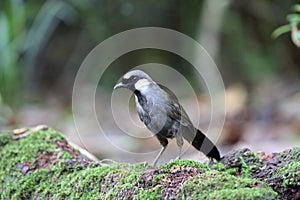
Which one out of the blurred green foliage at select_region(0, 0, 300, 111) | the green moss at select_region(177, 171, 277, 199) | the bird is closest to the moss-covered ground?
the green moss at select_region(177, 171, 277, 199)

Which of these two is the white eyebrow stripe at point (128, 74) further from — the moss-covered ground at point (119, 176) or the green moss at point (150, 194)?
the green moss at point (150, 194)

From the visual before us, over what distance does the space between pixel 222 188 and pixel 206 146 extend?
87cm

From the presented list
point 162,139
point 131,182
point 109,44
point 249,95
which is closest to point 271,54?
point 249,95

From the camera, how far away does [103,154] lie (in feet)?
20.3

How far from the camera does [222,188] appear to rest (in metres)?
2.09

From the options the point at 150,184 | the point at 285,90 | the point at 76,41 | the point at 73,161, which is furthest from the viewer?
the point at 76,41

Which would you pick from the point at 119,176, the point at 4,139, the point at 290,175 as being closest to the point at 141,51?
the point at 4,139

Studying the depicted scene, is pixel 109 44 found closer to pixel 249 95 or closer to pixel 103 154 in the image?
pixel 249 95

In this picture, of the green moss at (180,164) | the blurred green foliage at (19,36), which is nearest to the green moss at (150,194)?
the green moss at (180,164)

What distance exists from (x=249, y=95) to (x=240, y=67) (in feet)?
3.30

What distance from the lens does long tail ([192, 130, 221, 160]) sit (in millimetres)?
2838

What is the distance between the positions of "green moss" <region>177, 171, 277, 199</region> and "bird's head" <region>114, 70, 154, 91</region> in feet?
3.09

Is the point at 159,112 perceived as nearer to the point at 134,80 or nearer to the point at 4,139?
the point at 134,80

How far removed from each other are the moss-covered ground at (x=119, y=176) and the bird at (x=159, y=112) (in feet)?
0.99
